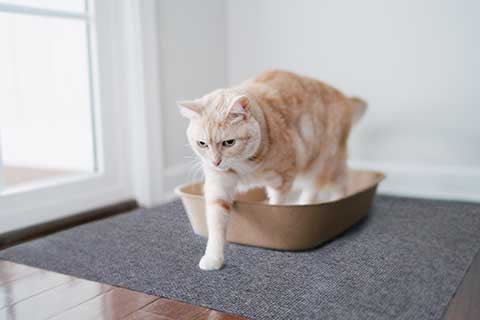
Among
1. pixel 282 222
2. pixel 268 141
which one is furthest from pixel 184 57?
pixel 282 222

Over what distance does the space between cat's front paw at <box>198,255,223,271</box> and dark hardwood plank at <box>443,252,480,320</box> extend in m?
0.59

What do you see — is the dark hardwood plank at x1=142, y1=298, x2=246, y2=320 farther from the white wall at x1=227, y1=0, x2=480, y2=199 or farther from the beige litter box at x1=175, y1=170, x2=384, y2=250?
the white wall at x1=227, y1=0, x2=480, y2=199

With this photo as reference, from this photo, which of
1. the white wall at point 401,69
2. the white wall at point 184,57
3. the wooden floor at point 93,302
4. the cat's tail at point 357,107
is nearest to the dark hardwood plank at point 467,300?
the wooden floor at point 93,302

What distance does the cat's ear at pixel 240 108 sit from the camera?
141 cm

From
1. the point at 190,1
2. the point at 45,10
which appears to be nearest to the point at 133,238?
the point at 45,10

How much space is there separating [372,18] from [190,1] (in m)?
0.83

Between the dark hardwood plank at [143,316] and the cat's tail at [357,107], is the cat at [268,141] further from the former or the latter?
the dark hardwood plank at [143,316]

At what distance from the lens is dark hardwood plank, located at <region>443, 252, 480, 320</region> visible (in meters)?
1.22

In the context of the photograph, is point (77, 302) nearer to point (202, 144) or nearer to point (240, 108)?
point (202, 144)

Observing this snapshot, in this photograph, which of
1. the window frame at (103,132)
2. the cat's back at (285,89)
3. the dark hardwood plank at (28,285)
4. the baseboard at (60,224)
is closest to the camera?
the dark hardwood plank at (28,285)

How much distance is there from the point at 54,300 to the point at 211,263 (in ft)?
1.36

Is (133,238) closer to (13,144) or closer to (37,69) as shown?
(13,144)

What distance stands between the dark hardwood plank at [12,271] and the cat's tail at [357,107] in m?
1.24

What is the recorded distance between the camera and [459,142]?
226 cm
